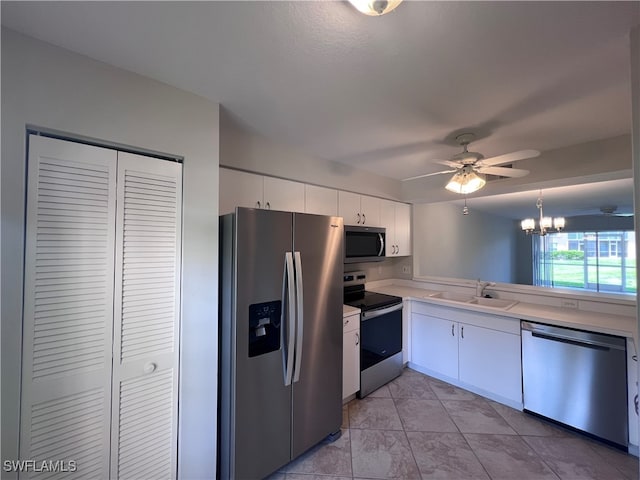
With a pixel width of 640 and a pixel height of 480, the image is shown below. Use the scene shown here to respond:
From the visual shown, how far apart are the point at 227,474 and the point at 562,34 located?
280cm

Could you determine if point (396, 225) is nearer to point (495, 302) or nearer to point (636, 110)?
point (495, 302)

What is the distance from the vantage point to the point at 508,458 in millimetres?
1834

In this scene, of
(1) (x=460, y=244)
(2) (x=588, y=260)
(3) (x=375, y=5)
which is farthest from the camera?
(2) (x=588, y=260)

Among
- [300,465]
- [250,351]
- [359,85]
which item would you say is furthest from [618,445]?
[359,85]

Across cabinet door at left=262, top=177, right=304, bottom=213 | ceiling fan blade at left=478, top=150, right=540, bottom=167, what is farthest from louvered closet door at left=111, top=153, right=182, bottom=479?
ceiling fan blade at left=478, top=150, right=540, bottom=167

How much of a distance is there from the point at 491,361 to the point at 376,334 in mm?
1131

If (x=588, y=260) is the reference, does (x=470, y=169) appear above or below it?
above

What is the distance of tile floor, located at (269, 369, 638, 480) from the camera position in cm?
172

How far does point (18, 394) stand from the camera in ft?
3.40

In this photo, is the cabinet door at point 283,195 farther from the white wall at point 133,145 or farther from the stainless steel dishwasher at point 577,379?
the stainless steel dishwasher at point 577,379

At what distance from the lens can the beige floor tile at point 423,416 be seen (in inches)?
84.9

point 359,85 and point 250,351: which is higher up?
point 359,85

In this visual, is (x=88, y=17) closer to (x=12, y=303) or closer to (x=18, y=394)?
(x=12, y=303)
